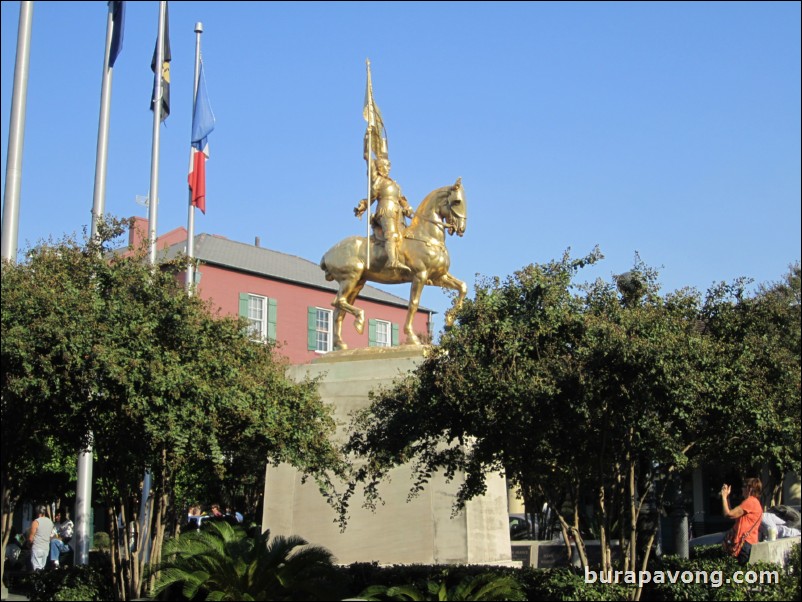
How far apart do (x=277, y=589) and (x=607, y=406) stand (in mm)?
4940

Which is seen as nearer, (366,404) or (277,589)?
(277,589)

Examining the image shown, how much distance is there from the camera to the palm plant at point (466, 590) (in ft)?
43.7

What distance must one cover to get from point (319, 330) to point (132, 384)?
31.6 m

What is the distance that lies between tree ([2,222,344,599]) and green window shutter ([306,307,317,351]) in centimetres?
2805

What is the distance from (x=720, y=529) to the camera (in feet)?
140

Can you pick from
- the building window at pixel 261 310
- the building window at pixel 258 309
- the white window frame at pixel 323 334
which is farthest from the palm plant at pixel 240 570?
Result: the white window frame at pixel 323 334

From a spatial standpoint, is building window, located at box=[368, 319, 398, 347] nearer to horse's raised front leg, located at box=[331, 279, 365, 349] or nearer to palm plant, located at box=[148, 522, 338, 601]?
horse's raised front leg, located at box=[331, 279, 365, 349]

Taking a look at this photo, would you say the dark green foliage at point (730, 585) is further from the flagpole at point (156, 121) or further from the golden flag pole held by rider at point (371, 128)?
the flagpole at point (156, 121)

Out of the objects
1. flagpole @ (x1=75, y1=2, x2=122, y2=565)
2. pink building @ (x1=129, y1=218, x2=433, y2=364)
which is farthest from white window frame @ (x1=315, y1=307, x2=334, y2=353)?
flagpole @ (x1=75, y1=2, x2=122, y2=565)

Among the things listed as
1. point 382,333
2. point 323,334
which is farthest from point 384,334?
point 323,334

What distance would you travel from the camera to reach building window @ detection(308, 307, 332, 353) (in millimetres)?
44781

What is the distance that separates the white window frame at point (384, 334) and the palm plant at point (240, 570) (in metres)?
32.8

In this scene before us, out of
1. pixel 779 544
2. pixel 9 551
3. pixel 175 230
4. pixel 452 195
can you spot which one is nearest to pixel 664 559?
pixel 779 544

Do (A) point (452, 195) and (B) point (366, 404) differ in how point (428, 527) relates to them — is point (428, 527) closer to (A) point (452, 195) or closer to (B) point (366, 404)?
(B) point (366, 404)
